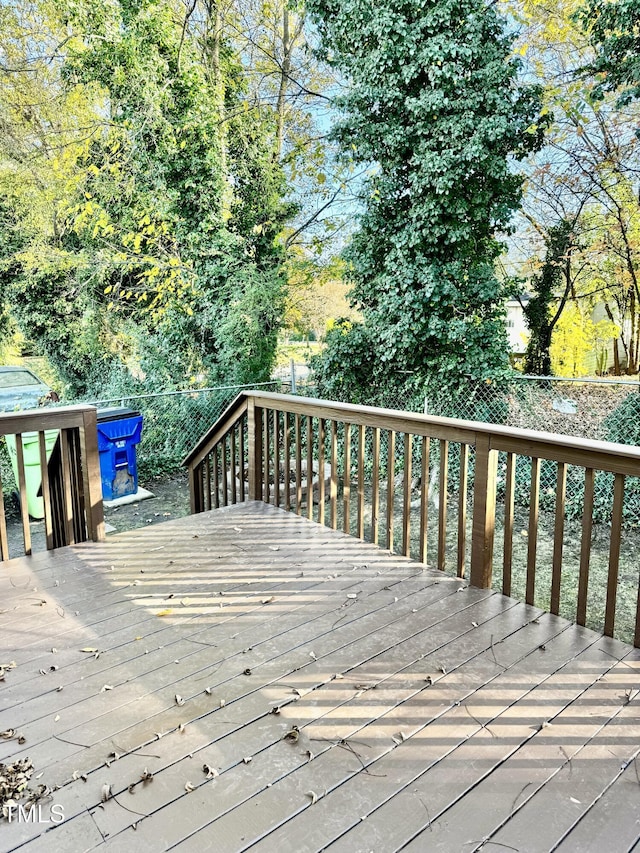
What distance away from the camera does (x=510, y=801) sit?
4.95 feet

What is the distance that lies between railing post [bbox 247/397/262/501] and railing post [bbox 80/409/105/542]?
3.47 feet

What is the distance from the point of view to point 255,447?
4.09 meters

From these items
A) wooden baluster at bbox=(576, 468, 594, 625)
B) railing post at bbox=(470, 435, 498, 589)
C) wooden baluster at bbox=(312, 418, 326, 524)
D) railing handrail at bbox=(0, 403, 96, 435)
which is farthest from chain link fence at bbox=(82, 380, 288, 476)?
wooden baluster at bbox=(576, 468, 594, 625)

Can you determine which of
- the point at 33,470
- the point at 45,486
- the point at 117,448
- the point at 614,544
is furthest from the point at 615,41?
the point at 33,470

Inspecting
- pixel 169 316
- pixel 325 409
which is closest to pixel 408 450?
pixel 325 409

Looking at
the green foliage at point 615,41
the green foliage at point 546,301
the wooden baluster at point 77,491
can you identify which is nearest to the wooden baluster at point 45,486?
the wooden baluster at point 77,491

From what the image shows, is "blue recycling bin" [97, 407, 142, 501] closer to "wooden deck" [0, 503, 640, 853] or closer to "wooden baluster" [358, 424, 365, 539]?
"wooden deck" [0, 503, 640, 853]

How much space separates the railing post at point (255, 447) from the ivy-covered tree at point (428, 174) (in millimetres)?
3231

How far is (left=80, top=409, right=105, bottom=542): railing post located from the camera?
11.0 ft

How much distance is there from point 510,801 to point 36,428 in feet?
8.96

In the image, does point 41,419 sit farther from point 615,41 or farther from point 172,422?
point 615,41

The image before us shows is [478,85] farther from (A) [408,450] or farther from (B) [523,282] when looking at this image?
(A) [408,450]

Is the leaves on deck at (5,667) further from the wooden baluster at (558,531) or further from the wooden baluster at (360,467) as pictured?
the wooden baluster at (558,531)

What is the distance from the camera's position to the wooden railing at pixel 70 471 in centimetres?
316
